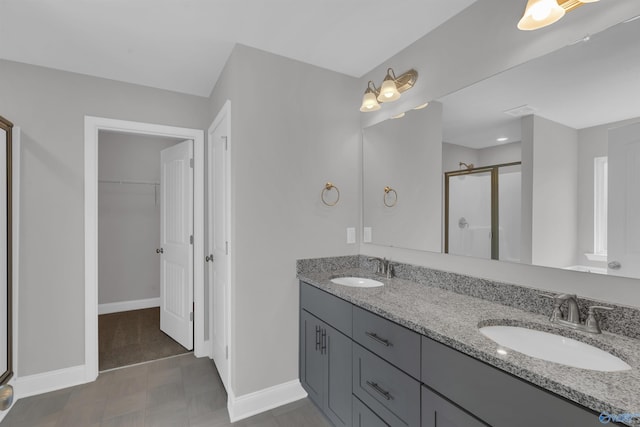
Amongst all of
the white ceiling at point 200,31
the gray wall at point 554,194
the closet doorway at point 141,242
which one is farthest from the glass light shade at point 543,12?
the closet doorway at point 141,242

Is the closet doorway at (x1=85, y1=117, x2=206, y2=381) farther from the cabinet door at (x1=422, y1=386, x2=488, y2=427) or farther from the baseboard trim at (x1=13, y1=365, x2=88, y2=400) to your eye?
the cabinet door at (x1=422, y1=386, x2=488, y2=427)

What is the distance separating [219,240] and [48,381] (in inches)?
63.5

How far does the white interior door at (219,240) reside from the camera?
2.19 metres

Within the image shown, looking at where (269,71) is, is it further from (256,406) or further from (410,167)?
(256,406)

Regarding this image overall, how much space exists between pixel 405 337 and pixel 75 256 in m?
2.54

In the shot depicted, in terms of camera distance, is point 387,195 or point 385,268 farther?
point 387,195

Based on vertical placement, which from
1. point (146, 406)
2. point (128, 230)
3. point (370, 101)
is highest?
point (370, 101)

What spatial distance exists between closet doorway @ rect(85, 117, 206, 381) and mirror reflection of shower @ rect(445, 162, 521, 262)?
213 centimetres

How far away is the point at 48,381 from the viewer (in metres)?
2.25

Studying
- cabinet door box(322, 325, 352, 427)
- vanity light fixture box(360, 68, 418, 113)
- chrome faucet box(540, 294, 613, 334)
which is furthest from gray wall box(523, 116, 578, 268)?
cabinet door box(322, 325, 352, 427)

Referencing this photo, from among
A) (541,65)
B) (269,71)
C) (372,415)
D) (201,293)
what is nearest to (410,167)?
(541,65)

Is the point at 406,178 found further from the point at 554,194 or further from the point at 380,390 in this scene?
the point at 380,390

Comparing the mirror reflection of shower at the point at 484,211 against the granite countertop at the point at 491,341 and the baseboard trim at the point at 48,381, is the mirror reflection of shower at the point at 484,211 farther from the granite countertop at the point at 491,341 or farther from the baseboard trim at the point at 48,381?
the baseboard trim at the point at 48,381

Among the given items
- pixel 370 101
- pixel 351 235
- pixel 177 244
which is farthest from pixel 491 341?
pixel 177 244
